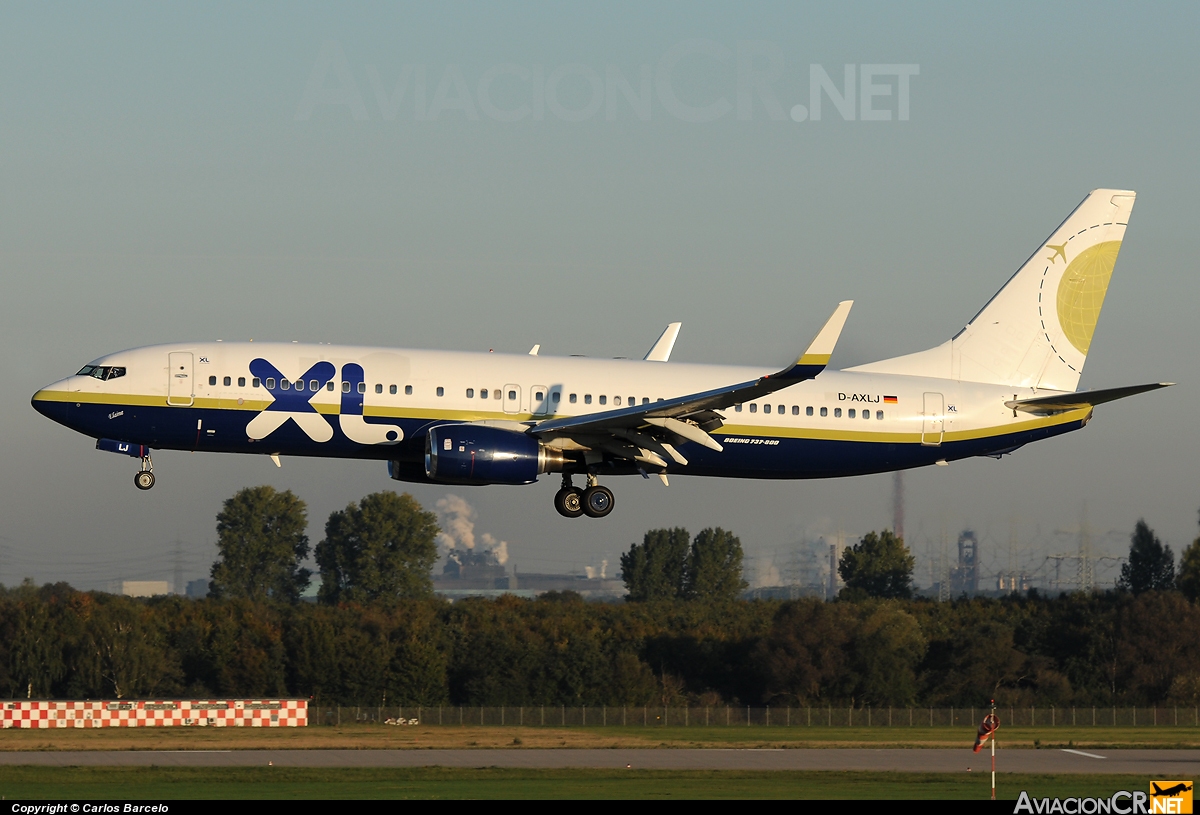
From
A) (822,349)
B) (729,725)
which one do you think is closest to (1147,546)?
(729,725)

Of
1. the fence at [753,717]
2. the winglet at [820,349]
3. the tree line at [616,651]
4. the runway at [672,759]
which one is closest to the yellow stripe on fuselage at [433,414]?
the winglet at [820,349]

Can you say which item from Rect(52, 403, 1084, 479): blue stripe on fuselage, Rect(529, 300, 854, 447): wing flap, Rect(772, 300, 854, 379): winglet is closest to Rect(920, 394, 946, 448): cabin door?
Rect(52, 403, 1084, 479): blue stripe on fuselage

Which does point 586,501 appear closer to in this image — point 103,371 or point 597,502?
point 597,502

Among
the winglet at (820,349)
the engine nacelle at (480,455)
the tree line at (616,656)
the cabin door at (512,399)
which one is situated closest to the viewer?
the winglet at (820,349)

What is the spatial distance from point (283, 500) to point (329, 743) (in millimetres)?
105984

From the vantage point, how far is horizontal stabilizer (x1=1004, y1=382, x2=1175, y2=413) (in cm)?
4541

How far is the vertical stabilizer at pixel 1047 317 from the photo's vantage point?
5147 cm

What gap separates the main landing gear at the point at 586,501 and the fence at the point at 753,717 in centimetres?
3252

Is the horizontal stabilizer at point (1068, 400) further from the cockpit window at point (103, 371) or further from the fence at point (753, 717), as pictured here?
the fence at point (753, 717)

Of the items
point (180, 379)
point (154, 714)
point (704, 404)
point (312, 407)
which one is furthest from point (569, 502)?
point (154, 714)

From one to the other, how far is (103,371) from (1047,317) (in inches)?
1239

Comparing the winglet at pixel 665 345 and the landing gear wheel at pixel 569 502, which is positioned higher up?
the winglet at pixel 665 345

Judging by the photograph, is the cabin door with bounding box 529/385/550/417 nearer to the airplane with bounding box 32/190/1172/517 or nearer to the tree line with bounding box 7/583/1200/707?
the airplane with bounding box 32/190/1172/517

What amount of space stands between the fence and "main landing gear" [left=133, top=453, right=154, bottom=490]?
32.4 m
